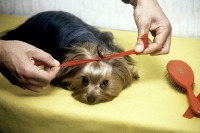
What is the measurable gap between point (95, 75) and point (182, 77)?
1.06 feet

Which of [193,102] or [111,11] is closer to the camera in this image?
[193,102]

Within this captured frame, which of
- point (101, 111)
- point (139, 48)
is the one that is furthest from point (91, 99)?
point (139, 48)

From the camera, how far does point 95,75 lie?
1.08 m

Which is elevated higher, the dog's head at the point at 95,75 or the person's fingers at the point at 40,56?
the person's fingers at the point at 40,56

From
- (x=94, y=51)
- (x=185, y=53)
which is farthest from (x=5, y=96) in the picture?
(x=185, y=53)

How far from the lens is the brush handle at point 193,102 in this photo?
86 centimetres

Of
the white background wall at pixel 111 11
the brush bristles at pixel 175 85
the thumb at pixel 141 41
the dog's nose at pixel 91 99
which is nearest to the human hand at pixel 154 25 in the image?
the thumb at pixel 141 41

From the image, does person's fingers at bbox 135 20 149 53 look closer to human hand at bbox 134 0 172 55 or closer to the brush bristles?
human hand at bbox 134 0 172 55

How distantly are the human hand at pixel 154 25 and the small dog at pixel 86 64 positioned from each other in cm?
17

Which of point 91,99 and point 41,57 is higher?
point 41,57

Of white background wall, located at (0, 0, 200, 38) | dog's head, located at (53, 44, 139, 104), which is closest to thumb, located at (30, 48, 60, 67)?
dog's head, located at (53, 44, 139, 104)

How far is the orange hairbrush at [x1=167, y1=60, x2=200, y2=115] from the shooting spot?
957mm

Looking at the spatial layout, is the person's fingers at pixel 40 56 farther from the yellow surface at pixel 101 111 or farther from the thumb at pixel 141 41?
the thumb at pixel 141 41

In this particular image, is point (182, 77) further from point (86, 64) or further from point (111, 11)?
point (111, 11)
